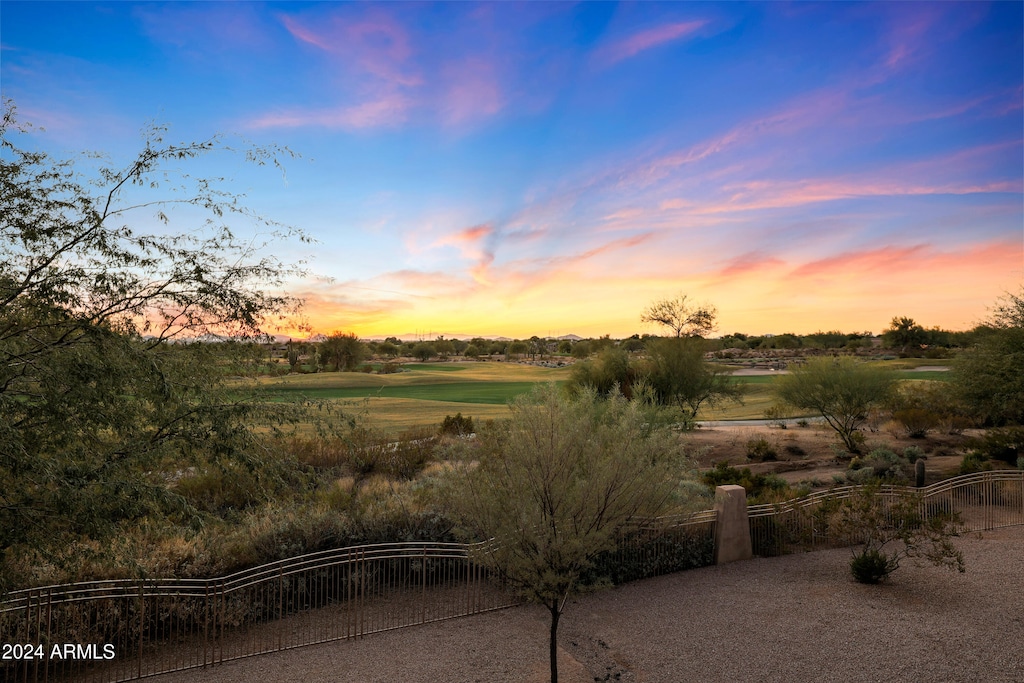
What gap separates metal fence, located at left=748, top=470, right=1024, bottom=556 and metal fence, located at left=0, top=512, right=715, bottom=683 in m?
1.80

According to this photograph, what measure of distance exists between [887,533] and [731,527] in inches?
169

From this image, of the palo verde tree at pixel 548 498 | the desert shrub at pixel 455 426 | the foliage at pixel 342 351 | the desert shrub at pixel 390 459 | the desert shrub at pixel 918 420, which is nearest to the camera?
the palo verde tree at pixel 548 498

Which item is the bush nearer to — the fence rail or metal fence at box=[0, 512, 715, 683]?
the fence rail

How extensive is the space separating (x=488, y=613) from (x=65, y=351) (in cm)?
828

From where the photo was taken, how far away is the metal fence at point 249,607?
907 centimetres

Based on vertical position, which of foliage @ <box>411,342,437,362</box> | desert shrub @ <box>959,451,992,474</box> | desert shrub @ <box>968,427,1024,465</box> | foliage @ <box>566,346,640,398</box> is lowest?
desert shrub @ <box>959,451,992,474</box>

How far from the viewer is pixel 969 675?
877 cm

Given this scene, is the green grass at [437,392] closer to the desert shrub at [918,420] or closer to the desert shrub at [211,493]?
the desert shrub at [918,420]

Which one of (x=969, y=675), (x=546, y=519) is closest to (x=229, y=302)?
(x=546, y=519)

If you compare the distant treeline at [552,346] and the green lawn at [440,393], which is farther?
the distant treeline at [552,346]

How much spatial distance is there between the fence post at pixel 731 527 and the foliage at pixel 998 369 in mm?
16149

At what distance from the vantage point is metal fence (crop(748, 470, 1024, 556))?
1505cm

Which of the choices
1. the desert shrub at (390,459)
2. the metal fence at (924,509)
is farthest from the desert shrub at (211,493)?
the metal fence at (924,509)

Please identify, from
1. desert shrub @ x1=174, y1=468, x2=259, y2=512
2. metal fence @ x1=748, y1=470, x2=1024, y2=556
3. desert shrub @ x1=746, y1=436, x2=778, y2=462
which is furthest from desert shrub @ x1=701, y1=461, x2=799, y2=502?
desert shrub @ x1=174, y1=468, x2=259, y2=512
